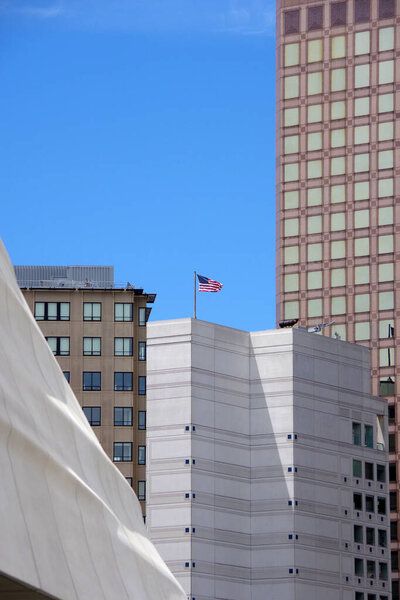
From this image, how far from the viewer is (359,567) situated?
13762 centimetres

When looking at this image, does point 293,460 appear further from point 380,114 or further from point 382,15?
point 382,15

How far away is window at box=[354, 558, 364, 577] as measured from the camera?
449ft

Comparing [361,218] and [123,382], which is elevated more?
[361,218]

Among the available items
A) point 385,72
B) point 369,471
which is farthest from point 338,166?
point 369,471

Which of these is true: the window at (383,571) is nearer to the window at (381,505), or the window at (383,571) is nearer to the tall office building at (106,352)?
the window at (381,505)

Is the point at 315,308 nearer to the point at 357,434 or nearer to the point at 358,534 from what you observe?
the point at 357,434

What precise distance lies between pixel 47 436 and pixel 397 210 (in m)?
155

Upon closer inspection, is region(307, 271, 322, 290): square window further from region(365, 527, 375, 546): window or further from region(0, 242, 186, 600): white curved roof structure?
region(0, 242, 186, 600): white curved roof structure

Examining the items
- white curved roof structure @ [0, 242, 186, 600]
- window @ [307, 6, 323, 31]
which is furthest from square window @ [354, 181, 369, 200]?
white curved roof structure @ [0, 242, 186, 600]

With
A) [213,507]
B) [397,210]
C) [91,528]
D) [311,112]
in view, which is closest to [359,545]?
[213,507]

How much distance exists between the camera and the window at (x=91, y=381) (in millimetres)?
162500

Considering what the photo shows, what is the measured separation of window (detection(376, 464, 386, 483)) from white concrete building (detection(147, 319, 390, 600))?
10.7 ft

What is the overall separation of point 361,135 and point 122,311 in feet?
144

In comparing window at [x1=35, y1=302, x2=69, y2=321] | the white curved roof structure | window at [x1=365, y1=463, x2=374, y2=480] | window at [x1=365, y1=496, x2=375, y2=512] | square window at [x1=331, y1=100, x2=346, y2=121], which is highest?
square window at [x1=331, y1=100, x2=346, y2=121]
